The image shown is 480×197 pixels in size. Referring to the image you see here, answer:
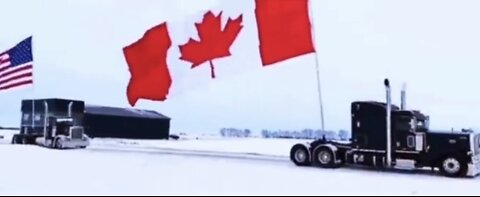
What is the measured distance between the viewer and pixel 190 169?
57.2 feet

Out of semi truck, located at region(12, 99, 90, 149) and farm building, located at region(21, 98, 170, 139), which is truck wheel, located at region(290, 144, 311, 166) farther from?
farm building, located at region(21, 98, 170, 139)

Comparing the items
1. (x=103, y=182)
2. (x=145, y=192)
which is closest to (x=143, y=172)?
(x=103, y=182)

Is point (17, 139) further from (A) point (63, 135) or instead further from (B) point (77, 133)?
(B) point (77, 133)

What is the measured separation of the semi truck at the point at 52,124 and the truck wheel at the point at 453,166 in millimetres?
21005

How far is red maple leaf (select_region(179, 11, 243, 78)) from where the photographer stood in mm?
19562

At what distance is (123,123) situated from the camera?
2589 inches

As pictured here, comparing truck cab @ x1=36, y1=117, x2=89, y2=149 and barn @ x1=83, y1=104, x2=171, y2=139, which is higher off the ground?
barn @ x1=83, y1=104, x2=171, y2=139

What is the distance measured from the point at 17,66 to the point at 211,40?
14.5 metres

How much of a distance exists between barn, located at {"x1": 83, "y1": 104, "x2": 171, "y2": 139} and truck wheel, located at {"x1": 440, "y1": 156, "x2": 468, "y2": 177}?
49738mm

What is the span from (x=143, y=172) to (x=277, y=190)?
556cm

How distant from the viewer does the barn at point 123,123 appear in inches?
2488

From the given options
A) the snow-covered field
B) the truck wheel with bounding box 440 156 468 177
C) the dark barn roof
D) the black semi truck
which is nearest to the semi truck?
the snow-covered field

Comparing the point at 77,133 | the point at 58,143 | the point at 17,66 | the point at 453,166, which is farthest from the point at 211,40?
the point at 58,143

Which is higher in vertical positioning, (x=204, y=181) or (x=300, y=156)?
(x=300, y=156)
